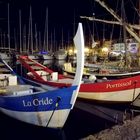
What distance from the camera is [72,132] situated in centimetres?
1217

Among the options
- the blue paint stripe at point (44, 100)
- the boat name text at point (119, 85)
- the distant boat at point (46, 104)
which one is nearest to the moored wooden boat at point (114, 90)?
the boat name text at point (119, 85)

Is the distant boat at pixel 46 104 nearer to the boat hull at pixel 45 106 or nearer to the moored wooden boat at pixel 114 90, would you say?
the boat hull at pixel 45 106

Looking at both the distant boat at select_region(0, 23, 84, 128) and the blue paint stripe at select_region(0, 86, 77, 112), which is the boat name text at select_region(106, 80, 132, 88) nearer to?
the distant boat at select_region(0, 23, 84, 128)

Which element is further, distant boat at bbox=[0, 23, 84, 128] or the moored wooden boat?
the moored wooden boat

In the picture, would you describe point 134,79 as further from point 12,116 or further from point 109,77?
point 12,116

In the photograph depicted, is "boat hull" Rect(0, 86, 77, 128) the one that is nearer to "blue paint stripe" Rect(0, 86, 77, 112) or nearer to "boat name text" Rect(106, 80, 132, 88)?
"blue paint stripe" Rect(0, 86, 77, 112)

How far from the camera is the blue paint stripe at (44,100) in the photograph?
37.8 ft

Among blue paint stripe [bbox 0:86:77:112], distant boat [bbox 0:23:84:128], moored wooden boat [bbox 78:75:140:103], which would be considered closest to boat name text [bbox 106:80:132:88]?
moored wooden boat [bbox 78:75:140:103]

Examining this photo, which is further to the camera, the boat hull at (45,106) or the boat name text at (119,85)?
the boat name text at (119,85)

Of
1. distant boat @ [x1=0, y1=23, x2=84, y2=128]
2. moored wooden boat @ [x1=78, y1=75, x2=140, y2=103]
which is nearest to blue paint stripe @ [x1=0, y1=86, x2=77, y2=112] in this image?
distant boat @ [x1=0, y1=23, x2=84, y2=128]

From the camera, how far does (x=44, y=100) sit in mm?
11719

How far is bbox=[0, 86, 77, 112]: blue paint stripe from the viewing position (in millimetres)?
11523

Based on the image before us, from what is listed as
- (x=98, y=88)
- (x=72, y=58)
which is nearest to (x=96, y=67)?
(x=98, y=88)

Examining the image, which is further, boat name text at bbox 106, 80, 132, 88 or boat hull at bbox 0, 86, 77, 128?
boat name text at bbox 106, 80, 132, 88
